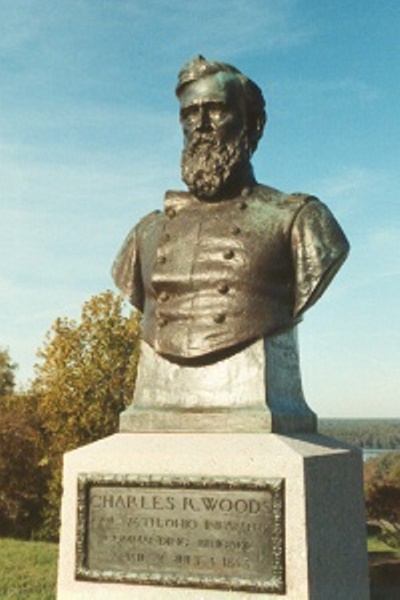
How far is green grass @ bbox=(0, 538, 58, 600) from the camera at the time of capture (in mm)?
9555

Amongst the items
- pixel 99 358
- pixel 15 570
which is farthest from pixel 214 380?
pixel 99 358

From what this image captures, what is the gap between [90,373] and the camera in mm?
17969

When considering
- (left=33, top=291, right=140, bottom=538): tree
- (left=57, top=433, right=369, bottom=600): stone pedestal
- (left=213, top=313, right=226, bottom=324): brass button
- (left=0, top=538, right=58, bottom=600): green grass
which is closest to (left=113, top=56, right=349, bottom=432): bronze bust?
(left=213, top=313, right=226, bottom=324): brass button

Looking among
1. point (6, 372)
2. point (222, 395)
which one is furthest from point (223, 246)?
point (6, 372)

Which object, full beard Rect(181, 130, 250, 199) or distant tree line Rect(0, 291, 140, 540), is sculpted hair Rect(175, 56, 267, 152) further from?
distant tree line Rect(0, 291, 140, 540)

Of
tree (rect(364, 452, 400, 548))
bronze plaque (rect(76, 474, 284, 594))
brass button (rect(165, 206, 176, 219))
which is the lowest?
tree (rect(364, 452, 400, 548))

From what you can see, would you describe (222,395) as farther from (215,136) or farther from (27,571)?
(27,571)

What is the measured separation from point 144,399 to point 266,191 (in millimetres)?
1456

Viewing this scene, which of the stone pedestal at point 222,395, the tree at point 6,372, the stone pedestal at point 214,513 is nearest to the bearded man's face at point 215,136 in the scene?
the stone pedestal at point 222,395

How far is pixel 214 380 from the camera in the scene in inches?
166

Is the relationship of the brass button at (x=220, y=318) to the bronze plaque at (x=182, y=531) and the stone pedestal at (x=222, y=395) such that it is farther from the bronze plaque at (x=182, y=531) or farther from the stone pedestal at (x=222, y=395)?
the bronze plaque at (x=182, y=531)

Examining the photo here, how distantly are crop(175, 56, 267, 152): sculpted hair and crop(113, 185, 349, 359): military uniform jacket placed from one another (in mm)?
451

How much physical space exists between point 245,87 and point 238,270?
122 centimetres

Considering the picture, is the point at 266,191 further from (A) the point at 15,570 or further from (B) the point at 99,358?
(B) the point at 99,358
